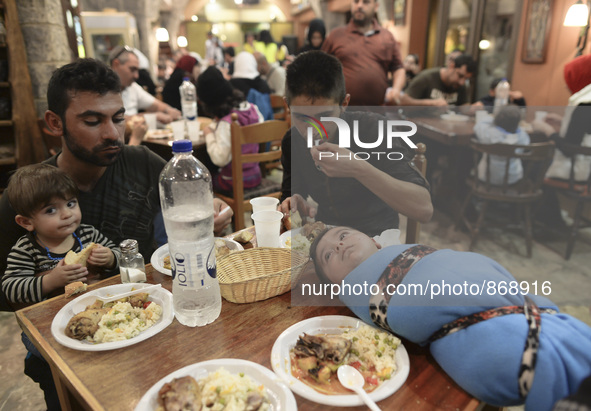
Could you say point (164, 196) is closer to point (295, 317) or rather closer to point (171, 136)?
point (295, 317)

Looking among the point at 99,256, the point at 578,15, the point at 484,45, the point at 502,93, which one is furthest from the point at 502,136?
the point at 484,45

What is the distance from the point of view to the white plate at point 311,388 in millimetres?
753

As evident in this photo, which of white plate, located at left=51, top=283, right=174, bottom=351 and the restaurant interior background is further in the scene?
the restaurant interior background

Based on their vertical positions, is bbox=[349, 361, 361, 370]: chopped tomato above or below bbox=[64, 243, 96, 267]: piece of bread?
below

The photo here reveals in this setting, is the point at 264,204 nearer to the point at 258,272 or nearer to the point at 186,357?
the point at 258,272

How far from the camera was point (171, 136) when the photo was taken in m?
3.51

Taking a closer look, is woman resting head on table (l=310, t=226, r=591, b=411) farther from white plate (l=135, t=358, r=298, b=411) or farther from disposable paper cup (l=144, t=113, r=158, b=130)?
disposable paper cup (l=144, t=113, r=158, b=130)

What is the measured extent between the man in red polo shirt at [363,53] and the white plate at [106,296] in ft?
9.74

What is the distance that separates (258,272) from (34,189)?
2.79 feet

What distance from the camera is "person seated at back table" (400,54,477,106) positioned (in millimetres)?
4414

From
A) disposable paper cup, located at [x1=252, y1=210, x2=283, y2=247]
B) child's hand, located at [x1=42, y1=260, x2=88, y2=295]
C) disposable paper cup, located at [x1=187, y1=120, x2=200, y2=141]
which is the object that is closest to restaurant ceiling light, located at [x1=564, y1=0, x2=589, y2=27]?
disposable paper cup, located at [x1=187, y1=120, x2=200, y2=141]

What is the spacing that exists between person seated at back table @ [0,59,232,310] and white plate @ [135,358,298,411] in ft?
2.52

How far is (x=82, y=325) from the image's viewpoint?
3.11ft

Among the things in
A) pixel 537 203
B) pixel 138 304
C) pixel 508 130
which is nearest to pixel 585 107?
pixel 508 130
